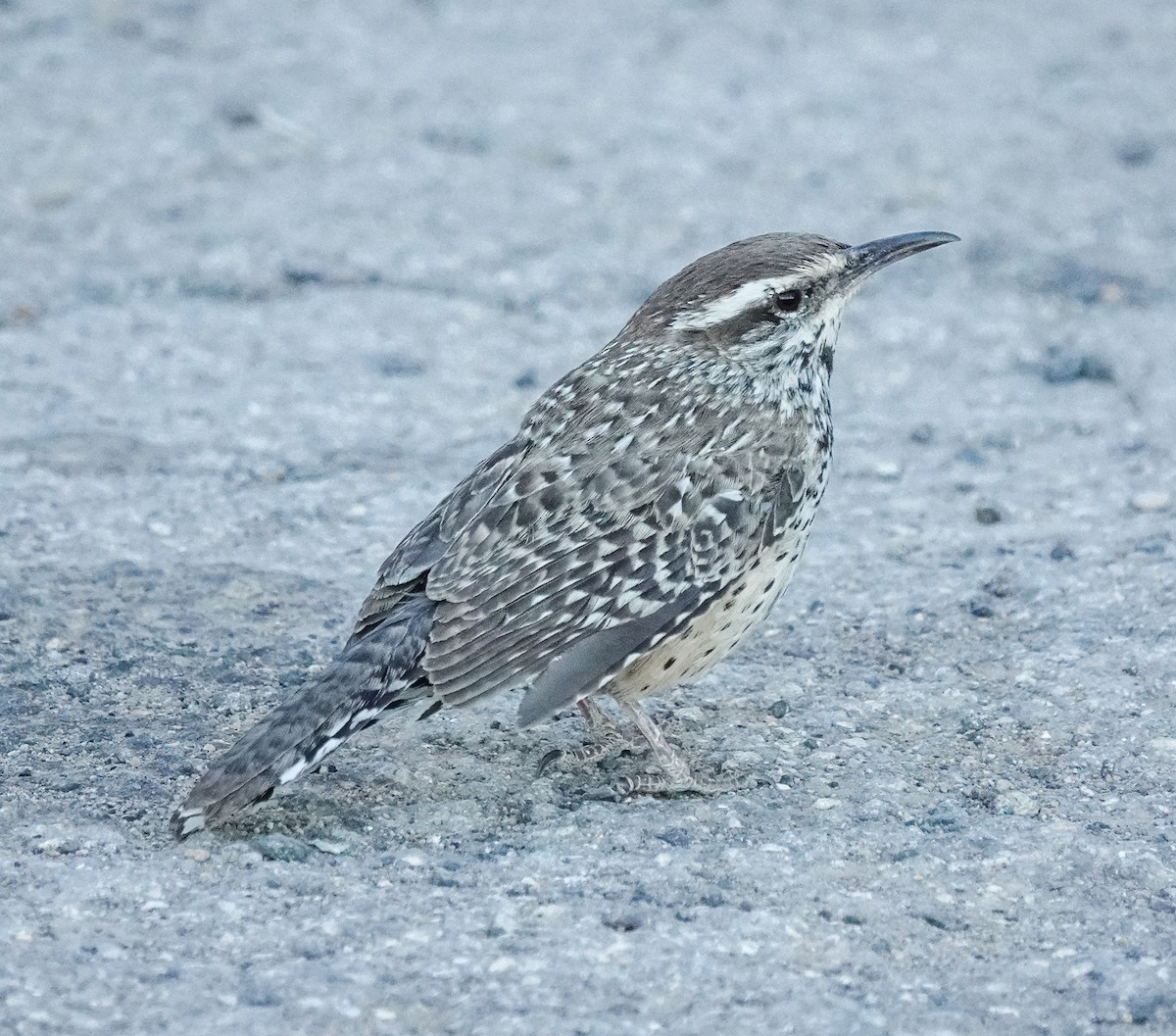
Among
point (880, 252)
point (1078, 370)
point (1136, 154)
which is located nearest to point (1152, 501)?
point (1078, 370)

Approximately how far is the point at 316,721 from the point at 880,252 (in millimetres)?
2220

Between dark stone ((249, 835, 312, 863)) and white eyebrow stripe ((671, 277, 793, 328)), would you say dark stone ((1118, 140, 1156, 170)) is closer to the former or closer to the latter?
white eyebrow stripe ((671, 277, 793, 328))

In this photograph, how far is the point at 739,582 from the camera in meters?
4.95

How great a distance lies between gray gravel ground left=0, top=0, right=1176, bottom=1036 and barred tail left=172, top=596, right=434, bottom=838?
19cm

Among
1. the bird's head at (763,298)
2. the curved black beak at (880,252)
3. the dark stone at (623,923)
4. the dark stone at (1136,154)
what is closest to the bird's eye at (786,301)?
the bird's head at (763,298)

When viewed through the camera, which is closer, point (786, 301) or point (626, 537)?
point (626, 537)

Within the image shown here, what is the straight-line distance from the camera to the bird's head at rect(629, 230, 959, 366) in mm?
5238

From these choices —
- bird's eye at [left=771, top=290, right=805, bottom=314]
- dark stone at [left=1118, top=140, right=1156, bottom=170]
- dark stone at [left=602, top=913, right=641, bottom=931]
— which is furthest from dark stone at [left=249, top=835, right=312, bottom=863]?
dark stone at [left=1118, top=140, right=1156, bottom=170]

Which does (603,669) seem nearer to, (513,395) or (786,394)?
(786,394)

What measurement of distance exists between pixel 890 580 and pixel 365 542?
1863mm

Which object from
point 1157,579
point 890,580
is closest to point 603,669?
point 890,580

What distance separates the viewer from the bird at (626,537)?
4.65 meters

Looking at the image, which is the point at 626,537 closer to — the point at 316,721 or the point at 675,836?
the point at 675,836

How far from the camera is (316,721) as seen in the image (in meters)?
Result: 4.53
